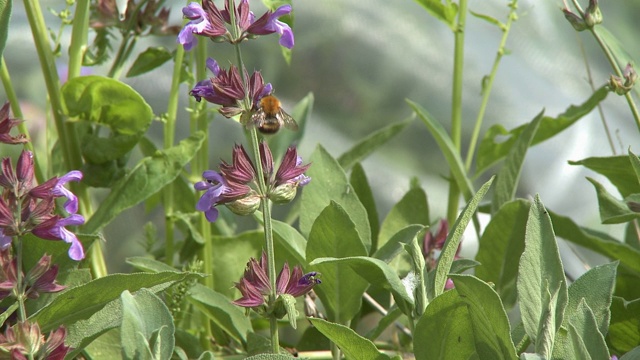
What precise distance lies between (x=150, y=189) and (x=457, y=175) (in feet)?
1.02

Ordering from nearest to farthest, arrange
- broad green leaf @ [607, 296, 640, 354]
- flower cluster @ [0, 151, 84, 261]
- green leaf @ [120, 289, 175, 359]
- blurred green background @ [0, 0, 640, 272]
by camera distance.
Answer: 1. green leaf @ [120, 289, 175, 359]
2. flower cluster @ [0, 151, 84, 261]
3. broad green leaf @ [607, 296, 640, 354]
4. blurred green background @ [0, 0, 640, 272]

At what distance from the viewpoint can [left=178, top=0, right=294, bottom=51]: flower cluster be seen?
0.56 meters

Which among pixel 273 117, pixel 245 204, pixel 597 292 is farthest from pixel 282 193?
pixel 597 292

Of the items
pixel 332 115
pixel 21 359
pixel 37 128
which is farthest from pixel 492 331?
pixel 332 115

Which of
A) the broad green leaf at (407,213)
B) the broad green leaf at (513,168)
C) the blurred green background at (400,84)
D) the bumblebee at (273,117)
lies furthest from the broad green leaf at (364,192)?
the blurred green background at (400,84)

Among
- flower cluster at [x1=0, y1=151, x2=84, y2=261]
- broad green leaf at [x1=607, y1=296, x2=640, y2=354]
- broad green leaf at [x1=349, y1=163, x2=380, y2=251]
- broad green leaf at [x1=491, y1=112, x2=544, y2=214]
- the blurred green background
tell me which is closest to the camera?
flower cluster at [x1=0, y1=151, x2=84, y2=261]

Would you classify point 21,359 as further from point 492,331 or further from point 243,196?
point 492,331

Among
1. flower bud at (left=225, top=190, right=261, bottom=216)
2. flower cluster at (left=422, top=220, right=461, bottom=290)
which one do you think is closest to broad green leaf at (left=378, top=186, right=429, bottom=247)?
flower cluster at (left=422, top=220, right=461, bottom=290)

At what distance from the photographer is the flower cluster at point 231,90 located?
56cm

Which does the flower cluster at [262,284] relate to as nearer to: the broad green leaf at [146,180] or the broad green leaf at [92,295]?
the broad green leaf at [92,295]

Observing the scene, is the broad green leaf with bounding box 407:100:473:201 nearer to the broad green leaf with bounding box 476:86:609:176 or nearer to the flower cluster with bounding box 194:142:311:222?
the broad green leaf with bounding box 476:86:609:176

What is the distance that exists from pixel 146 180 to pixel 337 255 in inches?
7.6

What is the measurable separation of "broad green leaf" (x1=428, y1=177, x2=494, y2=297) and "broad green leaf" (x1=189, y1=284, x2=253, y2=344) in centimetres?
22

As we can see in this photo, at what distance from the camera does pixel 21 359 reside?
528 millimetres
